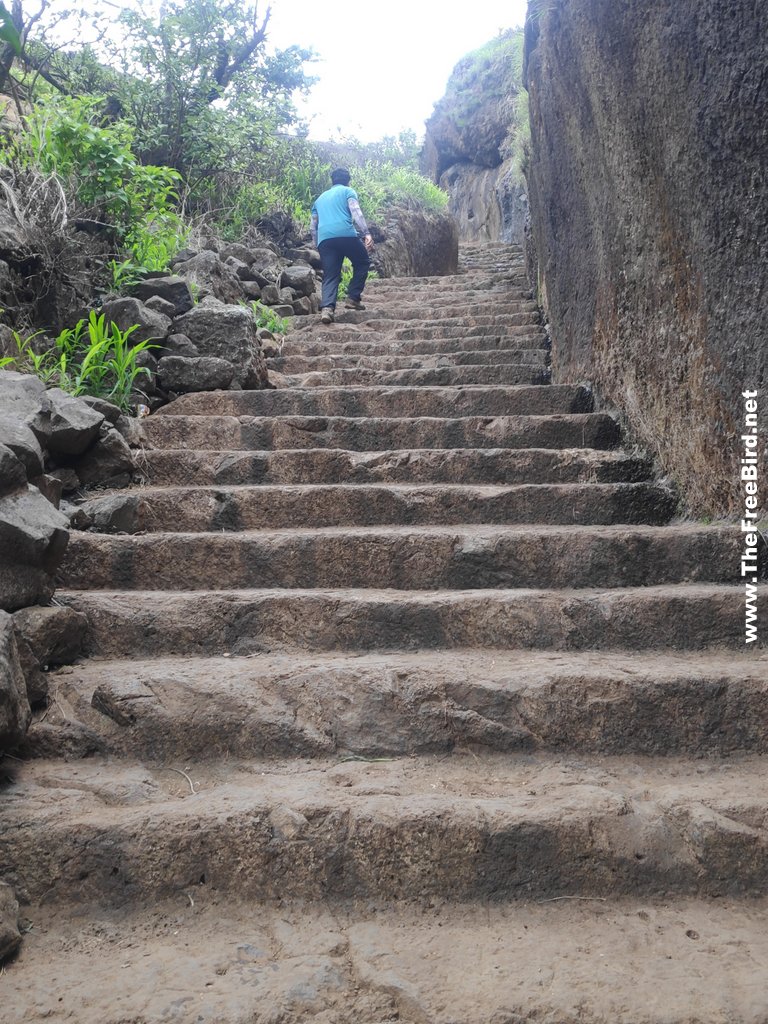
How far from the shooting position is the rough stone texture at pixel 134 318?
13.7 feet

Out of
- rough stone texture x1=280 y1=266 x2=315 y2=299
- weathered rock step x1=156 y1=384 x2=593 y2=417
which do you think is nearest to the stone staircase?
weathered rock step x1=156 y1=384 x2=593 y2=417

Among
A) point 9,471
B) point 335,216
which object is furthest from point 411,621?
point 335,216

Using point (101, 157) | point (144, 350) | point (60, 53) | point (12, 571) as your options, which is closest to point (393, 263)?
point (60, 53)

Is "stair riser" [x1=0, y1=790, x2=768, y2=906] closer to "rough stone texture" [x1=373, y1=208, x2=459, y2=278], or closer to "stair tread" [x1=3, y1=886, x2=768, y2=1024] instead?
"stair tread" [x1=3, y1=886, x2=768, y2=1024]

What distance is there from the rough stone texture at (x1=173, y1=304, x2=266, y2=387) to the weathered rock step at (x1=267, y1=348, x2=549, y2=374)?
2.52 ft

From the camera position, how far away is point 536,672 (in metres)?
2.06

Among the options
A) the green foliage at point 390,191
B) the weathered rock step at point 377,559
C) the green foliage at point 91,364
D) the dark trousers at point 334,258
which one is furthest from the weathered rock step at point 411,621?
the green foliage at point 390,191

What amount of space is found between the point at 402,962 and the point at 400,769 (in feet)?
1.76

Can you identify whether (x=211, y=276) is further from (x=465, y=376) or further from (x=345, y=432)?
(x=345, y=432)

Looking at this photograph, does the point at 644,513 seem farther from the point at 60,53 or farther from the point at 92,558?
the point at 60,53

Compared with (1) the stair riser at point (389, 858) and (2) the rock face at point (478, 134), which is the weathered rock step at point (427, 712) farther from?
(2) the rock face at point (478, 134)

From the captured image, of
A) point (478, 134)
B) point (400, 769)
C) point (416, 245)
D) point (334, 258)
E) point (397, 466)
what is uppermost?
point (478, 134)

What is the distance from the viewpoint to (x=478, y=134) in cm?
1720

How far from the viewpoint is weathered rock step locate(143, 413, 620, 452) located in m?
3.65
